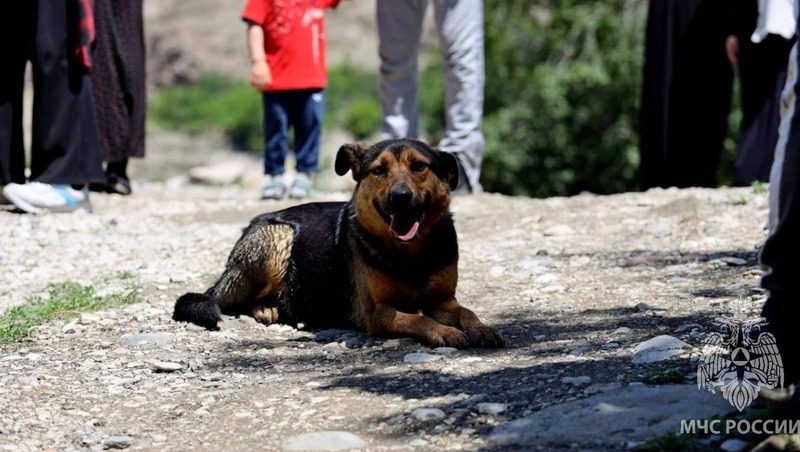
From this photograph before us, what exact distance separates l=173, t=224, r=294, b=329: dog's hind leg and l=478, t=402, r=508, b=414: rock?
6.83 ft

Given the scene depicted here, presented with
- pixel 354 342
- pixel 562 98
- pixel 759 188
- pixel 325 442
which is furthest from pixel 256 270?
pixel 562 98

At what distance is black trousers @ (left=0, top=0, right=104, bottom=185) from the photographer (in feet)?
26.7

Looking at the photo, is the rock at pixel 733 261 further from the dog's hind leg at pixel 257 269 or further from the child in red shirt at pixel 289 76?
the child in red shirt at pixel 289 76

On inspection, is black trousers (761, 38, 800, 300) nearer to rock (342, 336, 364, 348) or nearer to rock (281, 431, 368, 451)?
rock (281, 431, 368, 451)

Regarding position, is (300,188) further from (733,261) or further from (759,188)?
(733,261)

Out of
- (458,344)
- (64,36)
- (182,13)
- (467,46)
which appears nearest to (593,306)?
(458,344)

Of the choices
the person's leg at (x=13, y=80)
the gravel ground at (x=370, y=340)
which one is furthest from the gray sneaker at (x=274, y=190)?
the person's leg at (x=13, y=80)

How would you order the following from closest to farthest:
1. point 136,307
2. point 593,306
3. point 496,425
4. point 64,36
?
point 496,425
point 593,306
point 136,307
point 64,36

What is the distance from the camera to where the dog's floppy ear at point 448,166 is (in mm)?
5609

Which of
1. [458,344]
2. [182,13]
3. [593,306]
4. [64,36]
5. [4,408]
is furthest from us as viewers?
[182,13]

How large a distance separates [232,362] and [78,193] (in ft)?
13.3

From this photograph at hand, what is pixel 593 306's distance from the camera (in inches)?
228

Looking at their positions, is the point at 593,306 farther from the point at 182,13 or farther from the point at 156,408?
the point at 182,13

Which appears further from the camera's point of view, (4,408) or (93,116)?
(93,116)
